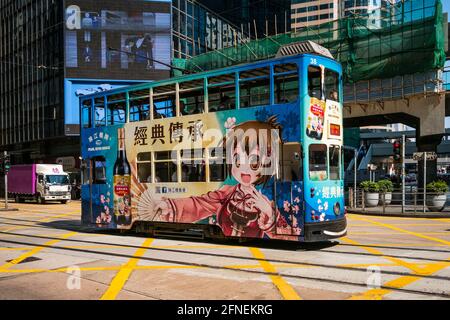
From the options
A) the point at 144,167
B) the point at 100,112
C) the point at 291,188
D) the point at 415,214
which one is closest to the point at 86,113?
the point at 100,112

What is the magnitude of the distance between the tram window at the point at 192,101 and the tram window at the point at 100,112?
119 inches

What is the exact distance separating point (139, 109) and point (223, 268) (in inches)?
245

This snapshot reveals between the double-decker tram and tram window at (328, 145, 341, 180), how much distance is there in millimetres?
23

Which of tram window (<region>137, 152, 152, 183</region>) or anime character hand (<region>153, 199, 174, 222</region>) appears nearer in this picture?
anime character hand (<region>153, 199, 174, 222</region>)

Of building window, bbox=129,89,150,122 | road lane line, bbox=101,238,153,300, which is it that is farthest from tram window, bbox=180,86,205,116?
road lane line, bbox=101,238,153,300

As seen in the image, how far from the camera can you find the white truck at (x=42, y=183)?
120ft

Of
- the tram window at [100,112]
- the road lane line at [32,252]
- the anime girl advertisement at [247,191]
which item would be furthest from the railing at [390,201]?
the road lane line at [32,252]

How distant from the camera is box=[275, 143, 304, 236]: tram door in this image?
33.5 ft

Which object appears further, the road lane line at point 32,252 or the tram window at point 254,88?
the tram window at point 254,88

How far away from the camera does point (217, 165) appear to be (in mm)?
11492

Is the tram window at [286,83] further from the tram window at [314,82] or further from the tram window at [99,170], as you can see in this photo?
the tram window at [99,170]

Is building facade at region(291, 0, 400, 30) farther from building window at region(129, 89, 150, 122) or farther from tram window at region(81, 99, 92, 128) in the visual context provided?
building window at region(129, 89, 150, 122)
